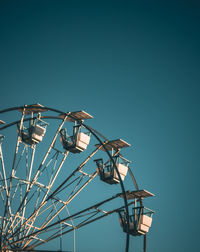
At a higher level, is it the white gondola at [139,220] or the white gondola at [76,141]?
the white gondola at [76,141]

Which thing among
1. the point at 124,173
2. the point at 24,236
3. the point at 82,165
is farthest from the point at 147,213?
the point at 24,236

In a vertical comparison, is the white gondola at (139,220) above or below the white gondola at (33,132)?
below

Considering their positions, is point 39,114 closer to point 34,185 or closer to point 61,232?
point 34,185

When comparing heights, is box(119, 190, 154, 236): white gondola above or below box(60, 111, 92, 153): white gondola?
below

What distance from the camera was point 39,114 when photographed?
26.6m

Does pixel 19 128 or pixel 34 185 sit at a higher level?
pixel 19 128

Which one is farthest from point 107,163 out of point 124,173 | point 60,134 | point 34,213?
point 34,213

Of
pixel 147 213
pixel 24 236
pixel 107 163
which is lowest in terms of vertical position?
pixel 24 236

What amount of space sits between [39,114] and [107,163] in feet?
12.9

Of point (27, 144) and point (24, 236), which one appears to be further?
point (27, 144)

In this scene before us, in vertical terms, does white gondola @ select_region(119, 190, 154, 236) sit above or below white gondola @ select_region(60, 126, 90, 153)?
below

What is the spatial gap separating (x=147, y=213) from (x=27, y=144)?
21.5 ft

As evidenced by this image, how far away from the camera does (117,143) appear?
2708 cm

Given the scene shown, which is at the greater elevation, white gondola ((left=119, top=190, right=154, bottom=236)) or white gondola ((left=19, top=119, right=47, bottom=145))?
white gondola ((left=19, top=119, right=47, bottom=145))
